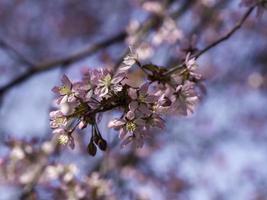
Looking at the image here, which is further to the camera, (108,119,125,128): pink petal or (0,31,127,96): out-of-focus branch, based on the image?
(0,31,127,96): out-of-focus branch

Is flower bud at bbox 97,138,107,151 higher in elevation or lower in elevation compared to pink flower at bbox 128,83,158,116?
lower

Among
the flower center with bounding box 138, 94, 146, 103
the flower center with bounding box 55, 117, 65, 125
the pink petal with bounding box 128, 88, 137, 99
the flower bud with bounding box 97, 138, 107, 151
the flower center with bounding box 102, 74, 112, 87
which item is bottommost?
the flower bud with bounding box 97, 138, 107, 151

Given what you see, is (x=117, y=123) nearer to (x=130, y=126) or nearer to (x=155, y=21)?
(x=130, y=126)

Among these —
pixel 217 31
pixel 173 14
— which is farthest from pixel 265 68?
pixel 173 14

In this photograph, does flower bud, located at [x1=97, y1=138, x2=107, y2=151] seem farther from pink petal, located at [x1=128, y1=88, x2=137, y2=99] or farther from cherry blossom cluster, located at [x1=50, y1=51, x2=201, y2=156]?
pink petal, located at [x1=128, y1=88, x2=137, y2=99]

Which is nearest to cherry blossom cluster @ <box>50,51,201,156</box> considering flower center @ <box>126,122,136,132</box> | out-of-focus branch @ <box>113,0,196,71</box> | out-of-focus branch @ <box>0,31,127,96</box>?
flower center @ <box>126,122,136,132</box>

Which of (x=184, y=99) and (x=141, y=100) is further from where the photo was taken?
(x=184, y=99)

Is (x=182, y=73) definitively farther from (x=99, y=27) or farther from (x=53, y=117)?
(x=99, y=27)

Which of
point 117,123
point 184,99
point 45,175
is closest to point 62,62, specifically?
point 45,175

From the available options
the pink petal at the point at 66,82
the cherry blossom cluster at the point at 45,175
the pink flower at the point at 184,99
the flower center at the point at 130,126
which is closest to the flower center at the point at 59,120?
the pink petal at the point at 66,82
